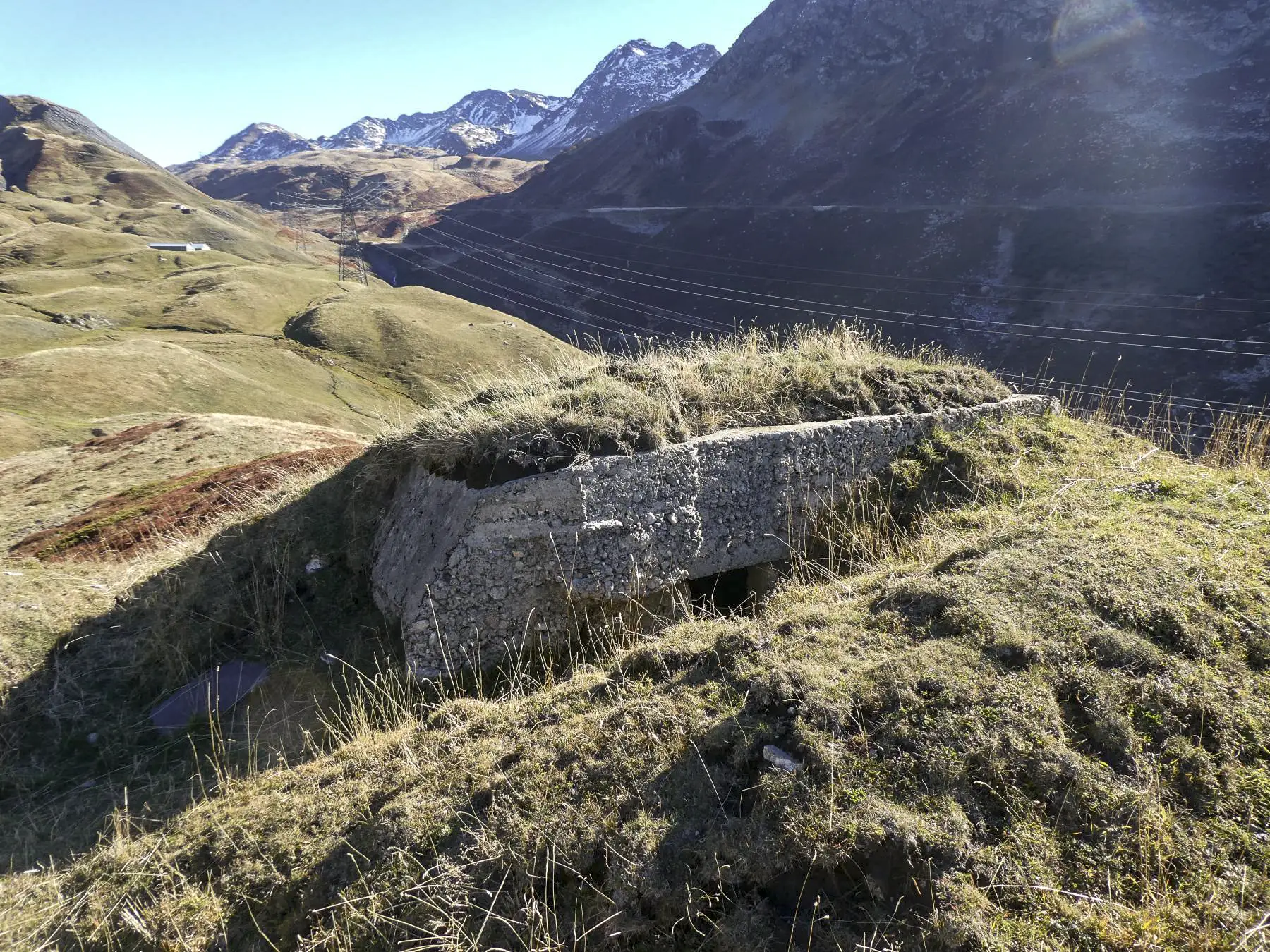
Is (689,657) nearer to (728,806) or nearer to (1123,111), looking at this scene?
(728,806)

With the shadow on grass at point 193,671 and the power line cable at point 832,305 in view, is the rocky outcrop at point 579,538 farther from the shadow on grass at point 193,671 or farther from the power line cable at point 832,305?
the power line cable at point 832,305

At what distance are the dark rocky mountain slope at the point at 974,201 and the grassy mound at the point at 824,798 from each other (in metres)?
32.7

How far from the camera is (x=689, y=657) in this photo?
15.6 feet

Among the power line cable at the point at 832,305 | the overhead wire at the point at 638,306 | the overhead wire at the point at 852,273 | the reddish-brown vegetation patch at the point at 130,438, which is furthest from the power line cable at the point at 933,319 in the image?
the reddish-brown vegetation patch at the point at 130,438

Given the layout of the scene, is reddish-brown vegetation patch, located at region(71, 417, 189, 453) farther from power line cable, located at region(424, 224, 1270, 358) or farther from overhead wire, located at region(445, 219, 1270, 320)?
overhead wire, located at region(445, 219, 1270, 320)

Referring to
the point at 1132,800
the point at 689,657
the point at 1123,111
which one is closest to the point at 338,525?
the point at 689,657

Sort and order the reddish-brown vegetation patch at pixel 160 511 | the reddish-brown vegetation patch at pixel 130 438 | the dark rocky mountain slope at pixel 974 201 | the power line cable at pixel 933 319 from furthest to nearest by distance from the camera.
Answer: the dark rocky mountain slope at pixel 974 201 → the power line cable at pixel 933 319 → the reddish-brown vegetation patch at pixel 130 438 → the reddish-brown vegetation patch at pixel 160 511

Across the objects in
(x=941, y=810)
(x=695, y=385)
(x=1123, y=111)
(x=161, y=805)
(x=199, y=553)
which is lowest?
(x=161, y=805)

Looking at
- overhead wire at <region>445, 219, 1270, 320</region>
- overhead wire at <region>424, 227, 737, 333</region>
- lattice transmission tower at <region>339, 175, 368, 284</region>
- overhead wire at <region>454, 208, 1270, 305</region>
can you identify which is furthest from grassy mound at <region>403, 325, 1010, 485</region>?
lattice transmission tower at <region>339, 175, 368, 284</region>

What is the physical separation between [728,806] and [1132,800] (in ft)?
6.50

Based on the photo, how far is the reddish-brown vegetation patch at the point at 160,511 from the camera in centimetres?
956

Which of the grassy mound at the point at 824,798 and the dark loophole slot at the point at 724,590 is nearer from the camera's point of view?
the grassy mound at the point at 824,798

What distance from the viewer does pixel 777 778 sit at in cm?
346

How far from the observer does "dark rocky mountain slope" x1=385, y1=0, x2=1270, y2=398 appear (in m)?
44.1
